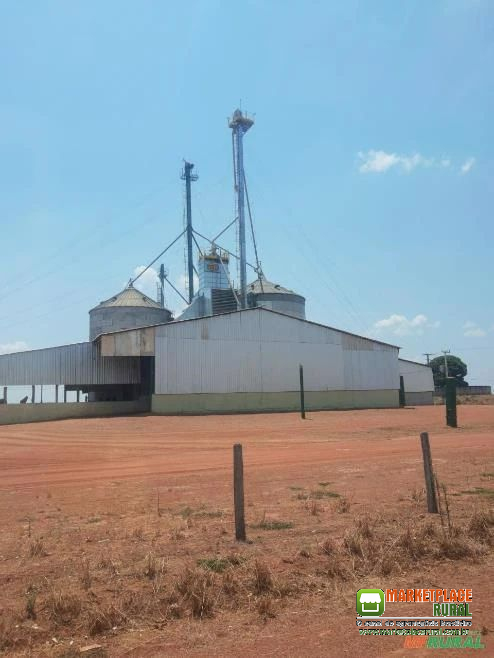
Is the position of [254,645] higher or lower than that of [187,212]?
lower

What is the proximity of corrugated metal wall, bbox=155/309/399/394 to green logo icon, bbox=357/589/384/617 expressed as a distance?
132 feet

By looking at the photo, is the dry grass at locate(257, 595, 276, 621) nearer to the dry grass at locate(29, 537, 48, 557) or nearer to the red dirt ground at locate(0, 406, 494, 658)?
the red dirt ground at locate(0, 406, 494, 658)

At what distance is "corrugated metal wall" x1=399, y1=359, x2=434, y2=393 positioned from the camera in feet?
234

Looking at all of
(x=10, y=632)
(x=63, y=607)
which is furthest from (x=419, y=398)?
(x=10, y=632)

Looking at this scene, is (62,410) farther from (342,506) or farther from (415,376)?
(415,376)

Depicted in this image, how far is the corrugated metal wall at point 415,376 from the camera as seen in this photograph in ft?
234

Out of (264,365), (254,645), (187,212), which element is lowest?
(254,645)

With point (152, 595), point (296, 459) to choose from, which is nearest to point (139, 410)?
point (296, 459)

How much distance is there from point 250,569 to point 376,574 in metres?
1.45

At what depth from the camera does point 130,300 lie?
61438 millimetres

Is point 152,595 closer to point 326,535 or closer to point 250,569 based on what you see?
point 250,569

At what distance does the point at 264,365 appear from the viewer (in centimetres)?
4941

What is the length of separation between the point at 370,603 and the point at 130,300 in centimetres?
5775

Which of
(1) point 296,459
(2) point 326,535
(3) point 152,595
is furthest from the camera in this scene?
(1) point 296,459
